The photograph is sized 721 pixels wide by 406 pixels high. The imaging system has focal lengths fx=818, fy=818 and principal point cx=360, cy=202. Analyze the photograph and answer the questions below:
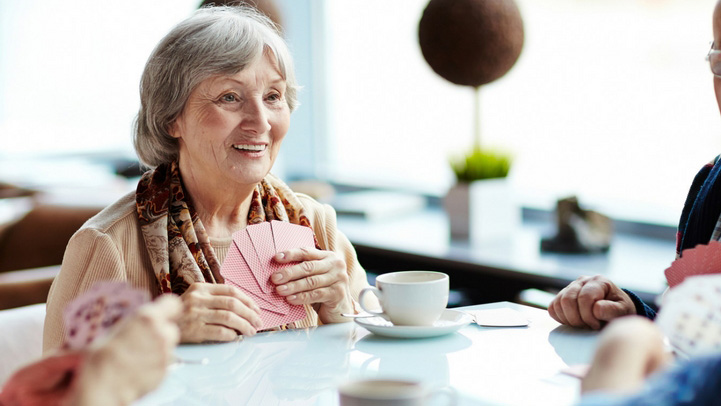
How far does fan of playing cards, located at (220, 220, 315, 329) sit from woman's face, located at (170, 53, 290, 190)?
0.27 meters

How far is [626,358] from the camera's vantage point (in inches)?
26.4

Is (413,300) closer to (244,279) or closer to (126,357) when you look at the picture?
(244,279)

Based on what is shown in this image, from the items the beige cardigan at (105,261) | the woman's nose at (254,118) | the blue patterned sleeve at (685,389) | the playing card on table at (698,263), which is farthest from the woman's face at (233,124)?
the blue patterned sleeve at (685,389)

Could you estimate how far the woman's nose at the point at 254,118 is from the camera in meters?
1.69

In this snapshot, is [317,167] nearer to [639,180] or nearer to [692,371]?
[639,180]

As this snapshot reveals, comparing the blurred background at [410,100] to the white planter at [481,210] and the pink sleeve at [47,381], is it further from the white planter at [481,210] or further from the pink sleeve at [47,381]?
the pink sleeve at [47,381]

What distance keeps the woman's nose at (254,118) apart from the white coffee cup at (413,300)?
0.50 metres

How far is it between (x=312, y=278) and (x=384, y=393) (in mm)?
670

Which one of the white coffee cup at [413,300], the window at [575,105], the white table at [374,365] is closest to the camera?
the white table at [374,365]

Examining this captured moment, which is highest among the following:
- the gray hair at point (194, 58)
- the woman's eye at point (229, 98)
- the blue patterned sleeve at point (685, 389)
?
the gray hair at point (194, 58)

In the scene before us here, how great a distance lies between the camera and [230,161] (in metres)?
1.69

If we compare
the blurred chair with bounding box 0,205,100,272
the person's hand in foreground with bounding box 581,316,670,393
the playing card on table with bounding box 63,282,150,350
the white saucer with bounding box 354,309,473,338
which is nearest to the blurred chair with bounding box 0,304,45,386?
the white saucer with bounding box 354,309,473,338

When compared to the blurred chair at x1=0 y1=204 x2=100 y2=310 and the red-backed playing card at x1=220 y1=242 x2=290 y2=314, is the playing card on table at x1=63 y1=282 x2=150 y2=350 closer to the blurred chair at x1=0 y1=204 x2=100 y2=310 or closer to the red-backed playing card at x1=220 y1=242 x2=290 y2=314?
the red-backed playing card at x1=220 y1=242 x2=290 y2=314

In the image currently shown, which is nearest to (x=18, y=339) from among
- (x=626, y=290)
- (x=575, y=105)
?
(x=626, y=290)
